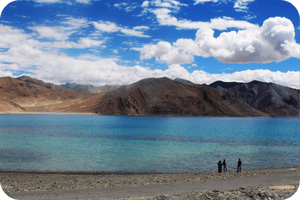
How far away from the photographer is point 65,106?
603 feet

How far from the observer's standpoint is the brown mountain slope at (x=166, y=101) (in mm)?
168625

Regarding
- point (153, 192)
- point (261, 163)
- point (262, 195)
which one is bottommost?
point (261, 163)

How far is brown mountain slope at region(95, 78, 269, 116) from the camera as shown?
168625mm

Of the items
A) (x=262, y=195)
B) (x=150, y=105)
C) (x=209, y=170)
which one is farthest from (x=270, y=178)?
(x=150, y=105)

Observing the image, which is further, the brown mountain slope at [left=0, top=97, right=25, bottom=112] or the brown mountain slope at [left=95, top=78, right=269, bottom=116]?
the brown mountain slope at [left=95, top=78, right=269, bottom=116]

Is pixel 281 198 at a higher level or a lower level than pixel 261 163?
higher

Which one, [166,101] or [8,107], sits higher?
[166,101]

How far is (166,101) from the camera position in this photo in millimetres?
173875

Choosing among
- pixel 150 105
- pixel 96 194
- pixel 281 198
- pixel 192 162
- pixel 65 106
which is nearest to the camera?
pixel 281 198

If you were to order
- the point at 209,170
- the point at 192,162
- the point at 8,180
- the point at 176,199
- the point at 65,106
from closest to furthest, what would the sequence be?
the point at 176,199
the point at 8,180
the point at 209,170
the point at 192,162
the point at 65,106

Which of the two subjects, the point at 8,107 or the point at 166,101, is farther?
the point at 166,101

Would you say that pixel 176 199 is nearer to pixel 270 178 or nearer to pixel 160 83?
pixel 270 178

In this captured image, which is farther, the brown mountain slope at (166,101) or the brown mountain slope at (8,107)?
the brown mountain slope at (166,101)

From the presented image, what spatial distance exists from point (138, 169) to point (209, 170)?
687 cm
